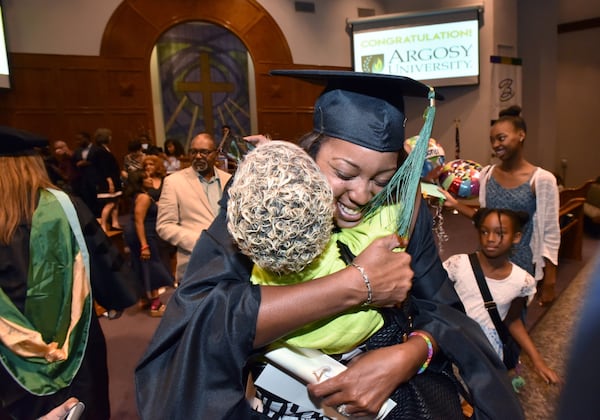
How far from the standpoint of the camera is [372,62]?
1015 centimetres

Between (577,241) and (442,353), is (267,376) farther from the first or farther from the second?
(577,241)

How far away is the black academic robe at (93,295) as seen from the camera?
6.00 feet

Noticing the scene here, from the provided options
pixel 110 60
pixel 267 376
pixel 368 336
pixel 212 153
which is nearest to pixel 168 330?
pixel 267 376

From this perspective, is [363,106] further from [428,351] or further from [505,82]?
[505,82]

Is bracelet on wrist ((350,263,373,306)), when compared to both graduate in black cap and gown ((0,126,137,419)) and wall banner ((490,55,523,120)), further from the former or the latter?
wall banner ((490,55,523,120))

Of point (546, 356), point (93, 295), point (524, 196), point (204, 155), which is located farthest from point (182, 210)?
point (546, 356)

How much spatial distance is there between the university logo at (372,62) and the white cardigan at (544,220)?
769 cm

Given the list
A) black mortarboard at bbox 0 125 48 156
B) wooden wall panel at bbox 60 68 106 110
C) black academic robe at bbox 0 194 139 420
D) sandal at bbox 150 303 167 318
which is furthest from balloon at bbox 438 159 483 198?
wooden wall panel at bbox 60 68 106 110

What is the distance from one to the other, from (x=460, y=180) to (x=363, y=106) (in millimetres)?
2112

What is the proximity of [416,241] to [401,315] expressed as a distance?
201 millimetres

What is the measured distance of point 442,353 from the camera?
1150mm

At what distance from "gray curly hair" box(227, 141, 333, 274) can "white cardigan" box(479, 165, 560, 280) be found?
2.40m

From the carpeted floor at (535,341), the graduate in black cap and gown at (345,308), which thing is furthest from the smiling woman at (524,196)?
the graduate in black cap and gown at (345,308)

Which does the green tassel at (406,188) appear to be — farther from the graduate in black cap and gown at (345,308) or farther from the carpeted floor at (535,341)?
the carpeted floor at (535,341)
